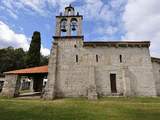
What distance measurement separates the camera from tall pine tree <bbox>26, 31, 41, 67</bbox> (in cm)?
3354

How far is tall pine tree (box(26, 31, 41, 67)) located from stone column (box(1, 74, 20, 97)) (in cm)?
1522

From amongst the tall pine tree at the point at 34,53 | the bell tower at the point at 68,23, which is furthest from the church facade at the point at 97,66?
the tall pine tree at the point at 34,53

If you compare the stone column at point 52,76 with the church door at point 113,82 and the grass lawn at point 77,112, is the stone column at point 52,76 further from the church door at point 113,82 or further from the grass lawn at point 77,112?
the church door at point 113,82

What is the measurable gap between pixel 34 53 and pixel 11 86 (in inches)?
648

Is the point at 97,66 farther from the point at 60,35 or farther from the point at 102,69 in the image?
the point at 60,35

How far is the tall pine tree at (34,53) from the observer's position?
3354cm

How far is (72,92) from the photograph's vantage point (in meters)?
17.9

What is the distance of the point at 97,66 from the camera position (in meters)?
18.7

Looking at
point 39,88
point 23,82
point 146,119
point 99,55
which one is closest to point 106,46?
point 99,55

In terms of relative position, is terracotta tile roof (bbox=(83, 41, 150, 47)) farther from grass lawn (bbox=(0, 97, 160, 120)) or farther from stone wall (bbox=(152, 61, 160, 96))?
grass lawn (bbox=(0, 97, 160, 120))

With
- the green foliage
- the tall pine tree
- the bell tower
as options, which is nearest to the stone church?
the bell tower

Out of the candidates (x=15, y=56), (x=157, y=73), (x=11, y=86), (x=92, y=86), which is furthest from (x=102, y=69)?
(x=15, y=56)

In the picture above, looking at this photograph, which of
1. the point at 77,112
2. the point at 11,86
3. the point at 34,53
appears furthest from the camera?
the point at 34,53

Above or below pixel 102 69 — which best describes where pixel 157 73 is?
below
